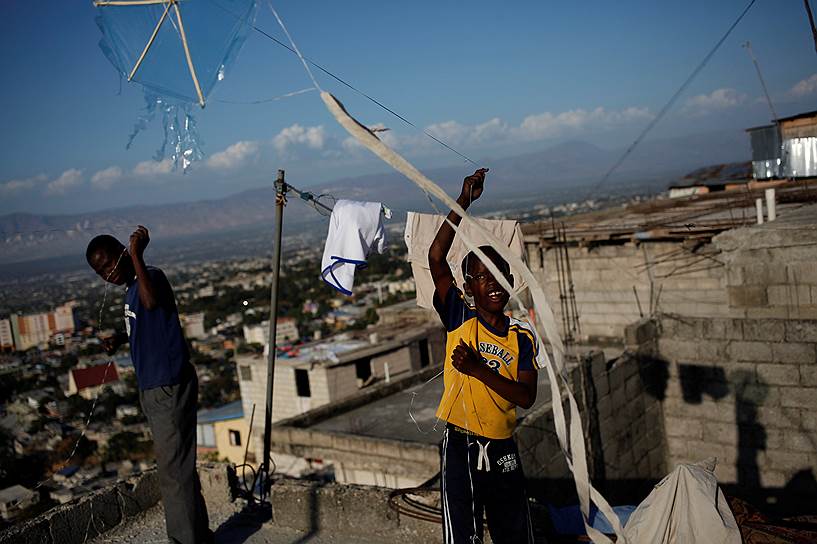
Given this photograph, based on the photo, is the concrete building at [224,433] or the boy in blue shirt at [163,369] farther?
the concrete building at [224,433]

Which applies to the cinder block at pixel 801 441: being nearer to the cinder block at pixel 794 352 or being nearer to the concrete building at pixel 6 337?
the cinder block at pixel 794 352

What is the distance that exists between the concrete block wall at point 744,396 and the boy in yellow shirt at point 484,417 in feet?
17.6

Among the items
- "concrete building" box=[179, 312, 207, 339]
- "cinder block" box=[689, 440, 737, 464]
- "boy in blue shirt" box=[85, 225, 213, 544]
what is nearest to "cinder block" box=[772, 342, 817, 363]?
"cinder block" box=[689, 440, 737, 464]

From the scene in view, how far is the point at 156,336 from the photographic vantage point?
13.6 ft

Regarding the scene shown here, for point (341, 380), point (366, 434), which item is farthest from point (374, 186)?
point (341, 380)

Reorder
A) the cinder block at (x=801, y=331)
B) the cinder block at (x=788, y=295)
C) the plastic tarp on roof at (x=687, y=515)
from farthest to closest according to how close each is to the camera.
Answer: the cinder block at (x=788, y=295), the cinder block at (x=801, y=331), the plastic tarp on roof at (x=687, y=515)

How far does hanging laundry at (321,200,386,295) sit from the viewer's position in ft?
14.9

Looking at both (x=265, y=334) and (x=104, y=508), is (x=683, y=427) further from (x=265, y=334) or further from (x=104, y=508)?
(x=265, y=334)

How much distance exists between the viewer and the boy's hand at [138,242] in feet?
12.9

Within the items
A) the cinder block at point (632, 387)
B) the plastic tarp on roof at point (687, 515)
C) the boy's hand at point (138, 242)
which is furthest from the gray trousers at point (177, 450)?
the cinder block at point (632, 387)

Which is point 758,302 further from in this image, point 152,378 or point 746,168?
point 746,168

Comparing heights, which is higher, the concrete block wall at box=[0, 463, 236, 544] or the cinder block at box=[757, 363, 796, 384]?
the concrete block wall at box=[0, 463, 236, 544]

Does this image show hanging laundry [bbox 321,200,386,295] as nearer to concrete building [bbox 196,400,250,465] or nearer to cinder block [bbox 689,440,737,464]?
cinder block [bbox 689,440,737,464]

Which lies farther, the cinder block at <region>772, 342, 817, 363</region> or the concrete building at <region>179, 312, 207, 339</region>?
the concrete building at <region>179, 312, 207, 339</region>
